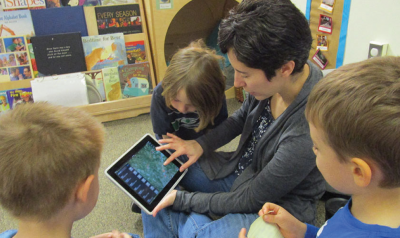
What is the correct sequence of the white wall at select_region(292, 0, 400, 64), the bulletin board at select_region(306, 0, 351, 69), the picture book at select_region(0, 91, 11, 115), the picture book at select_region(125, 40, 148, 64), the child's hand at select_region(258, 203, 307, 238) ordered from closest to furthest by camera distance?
the child's hand at select_region(258, 203, 307, 238) → the white wall at select_region(292, 0, 400, 64) → the bulletin board at select_region(306, 0, 351, 69) → the picture book at select_region(0, 91, 11, 115) → the picture book at select_region(125, 40, 148, 64)

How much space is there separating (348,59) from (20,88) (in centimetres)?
180

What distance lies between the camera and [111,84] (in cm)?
185

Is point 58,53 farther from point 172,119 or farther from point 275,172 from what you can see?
point 275,172

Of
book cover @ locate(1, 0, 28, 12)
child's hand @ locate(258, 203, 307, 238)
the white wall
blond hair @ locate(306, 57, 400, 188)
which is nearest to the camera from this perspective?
blond hair @ locate(306, 57, 400, 188)

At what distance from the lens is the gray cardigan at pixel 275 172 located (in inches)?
30.8

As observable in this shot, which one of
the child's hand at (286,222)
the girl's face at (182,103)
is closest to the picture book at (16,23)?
the girl's face at (182,103)

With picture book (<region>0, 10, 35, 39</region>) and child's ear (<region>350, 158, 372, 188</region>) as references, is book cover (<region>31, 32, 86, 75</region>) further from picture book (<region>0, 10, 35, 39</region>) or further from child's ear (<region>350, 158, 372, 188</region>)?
child's ear (<region>350, 158, 372, 188</region>)

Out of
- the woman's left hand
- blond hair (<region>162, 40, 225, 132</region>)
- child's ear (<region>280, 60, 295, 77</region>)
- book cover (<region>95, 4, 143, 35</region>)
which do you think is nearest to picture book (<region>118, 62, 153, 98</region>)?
book cover (<region>95, 4, 143, 35</region>)

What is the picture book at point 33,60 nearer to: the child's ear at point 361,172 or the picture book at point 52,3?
the picture book at point 52,3

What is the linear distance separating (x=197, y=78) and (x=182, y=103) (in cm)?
11

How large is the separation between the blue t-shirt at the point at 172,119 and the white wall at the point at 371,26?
65cm

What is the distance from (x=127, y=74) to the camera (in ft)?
6.15

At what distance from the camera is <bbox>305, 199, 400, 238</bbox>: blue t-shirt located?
0.47 meters

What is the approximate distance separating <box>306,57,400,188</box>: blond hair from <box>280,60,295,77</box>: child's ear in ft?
0.82
